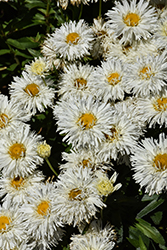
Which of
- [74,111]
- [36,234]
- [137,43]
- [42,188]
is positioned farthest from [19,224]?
[137,43]

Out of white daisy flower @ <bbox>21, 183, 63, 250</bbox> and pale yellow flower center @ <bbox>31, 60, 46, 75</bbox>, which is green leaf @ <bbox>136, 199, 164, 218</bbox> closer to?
white daisy flower @ <bbox>21, 183, 63, 250</bbox>

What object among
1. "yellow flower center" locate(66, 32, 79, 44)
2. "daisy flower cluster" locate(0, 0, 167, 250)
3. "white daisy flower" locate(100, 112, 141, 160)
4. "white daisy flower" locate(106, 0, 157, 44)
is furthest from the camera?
"yellow flower center" locate(66, 32, 79, 44)

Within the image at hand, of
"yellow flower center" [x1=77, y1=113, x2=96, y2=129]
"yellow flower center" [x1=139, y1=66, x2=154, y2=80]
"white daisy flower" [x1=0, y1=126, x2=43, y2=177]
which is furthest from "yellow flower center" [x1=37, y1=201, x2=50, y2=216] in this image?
"yellow flower center" [x1=139, y1=66, x2=154, y2=80]

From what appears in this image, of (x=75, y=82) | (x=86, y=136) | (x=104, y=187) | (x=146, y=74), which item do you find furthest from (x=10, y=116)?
(x=146, y=74)

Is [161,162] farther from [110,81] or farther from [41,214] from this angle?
[41,214]

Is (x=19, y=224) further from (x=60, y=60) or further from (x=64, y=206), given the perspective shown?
(x=60, y=60)
